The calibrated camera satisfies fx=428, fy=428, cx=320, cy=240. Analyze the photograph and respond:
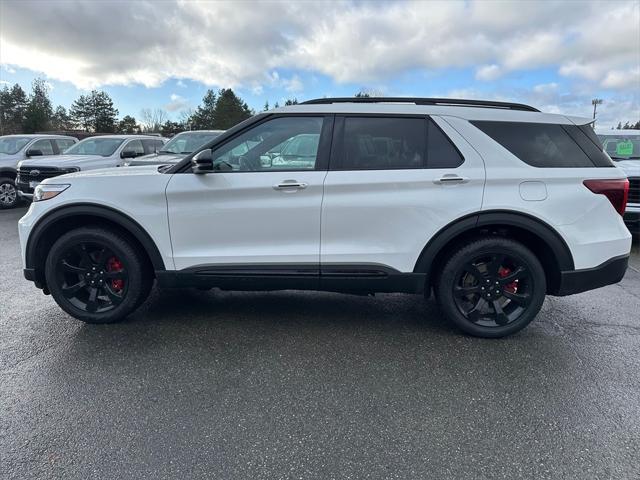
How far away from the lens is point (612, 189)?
335cm

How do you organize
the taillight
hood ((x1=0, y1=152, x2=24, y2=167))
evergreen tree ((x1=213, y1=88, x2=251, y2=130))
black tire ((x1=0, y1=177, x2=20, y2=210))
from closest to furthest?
the taillight
hood ((x1=0, y1=152, x2=24, y2=167))
black tire ((x1=0, y1=177, x2=20, y2=210))
evergreen tree ((x1=213, y1=88, x2=251, y2=130))

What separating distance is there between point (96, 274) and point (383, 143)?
2.70m

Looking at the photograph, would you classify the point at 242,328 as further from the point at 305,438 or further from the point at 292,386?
the point at 305,438

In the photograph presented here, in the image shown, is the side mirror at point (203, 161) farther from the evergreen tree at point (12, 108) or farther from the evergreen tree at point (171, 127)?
the evergreen tree at point (171, 127)

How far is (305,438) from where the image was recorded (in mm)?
2402

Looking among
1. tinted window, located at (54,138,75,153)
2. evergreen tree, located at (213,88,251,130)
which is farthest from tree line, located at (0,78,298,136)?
tinted window, located at (54,138,75,153)

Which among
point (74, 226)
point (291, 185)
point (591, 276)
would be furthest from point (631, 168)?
point (74, 226)

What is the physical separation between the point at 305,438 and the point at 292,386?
20.9 inches

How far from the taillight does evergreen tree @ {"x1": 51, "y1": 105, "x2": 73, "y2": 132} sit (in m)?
60.7

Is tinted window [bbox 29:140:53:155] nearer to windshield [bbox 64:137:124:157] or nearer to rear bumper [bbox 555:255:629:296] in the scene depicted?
windshield [bbox 64:137:124:157]

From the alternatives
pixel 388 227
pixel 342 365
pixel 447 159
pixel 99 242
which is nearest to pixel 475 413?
pixel 342 365

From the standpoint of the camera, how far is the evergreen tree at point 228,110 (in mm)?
61281

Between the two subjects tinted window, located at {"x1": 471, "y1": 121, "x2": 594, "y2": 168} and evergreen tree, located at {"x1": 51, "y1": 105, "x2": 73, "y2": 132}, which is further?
evergreen tree, located at {"x1": 51, "y1": 105, "x2": 73, "y2": 132}

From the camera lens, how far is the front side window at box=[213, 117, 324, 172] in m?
3.51
